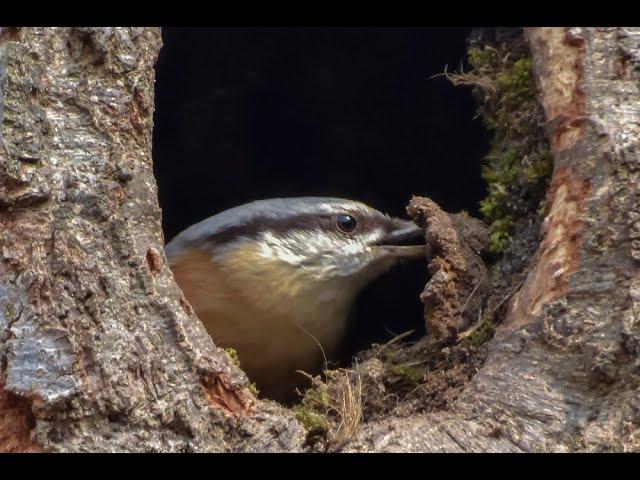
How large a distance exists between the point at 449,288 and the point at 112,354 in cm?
134

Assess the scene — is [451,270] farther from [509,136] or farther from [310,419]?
[310,419]

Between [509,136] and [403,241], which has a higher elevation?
[509,136]

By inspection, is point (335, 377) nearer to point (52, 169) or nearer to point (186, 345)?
point (186, 345)

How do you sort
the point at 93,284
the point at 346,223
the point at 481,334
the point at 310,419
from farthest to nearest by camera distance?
the point at 346,223 → the point at 481,334 → the point at 310,419 → the point at 93,284

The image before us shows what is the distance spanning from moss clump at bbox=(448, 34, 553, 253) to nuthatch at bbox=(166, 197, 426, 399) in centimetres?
57

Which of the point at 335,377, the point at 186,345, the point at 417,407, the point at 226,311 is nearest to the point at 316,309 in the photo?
the point at 226,311

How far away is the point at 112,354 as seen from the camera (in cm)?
264

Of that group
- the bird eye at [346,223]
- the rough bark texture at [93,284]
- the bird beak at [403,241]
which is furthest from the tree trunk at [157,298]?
the bird eye at [346,223]

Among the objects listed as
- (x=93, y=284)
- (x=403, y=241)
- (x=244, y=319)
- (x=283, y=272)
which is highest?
(x=93, y=284)

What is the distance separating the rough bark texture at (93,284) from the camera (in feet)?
8.38

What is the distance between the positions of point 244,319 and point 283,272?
25 cm

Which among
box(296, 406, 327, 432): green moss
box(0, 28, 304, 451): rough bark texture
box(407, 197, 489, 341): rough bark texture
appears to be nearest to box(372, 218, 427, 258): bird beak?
box(407, 197, 489, 341): rough bark texture

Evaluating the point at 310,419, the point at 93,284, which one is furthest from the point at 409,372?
the point at 93,284

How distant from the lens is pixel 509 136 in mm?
3828
